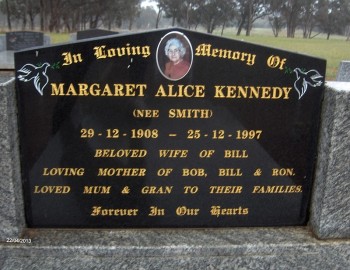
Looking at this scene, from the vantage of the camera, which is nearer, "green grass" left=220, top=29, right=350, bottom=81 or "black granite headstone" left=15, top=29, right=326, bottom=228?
"black granite headstone" left=15, top=29, right=326, bottom=228

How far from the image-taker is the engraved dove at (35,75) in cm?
233

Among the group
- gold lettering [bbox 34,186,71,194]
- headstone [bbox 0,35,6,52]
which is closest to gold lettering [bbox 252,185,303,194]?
gold lettering [bbox 34,186,71,194]

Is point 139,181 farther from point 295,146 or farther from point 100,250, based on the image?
point 295,146

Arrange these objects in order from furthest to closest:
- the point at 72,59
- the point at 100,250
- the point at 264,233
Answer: the point at 264,233, the point at 100,250, the point at 72,59

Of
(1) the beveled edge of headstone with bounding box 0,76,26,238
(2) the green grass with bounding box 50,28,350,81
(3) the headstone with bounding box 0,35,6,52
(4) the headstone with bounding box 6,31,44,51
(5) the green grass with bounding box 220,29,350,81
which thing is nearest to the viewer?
(1) the beveled edge of headstone with bounding box 0,76,26,238

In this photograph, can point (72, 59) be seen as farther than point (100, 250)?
No

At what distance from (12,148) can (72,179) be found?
38 centimetres

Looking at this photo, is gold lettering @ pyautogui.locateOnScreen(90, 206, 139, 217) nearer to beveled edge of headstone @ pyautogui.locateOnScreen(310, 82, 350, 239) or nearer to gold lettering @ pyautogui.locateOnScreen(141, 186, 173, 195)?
gold lettering @ pyautogui.locateOnScreen(141, 186, 173, 195)

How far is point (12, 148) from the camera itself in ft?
7.76

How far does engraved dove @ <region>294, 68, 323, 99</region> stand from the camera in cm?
251

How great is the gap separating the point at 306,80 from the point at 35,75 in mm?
1498

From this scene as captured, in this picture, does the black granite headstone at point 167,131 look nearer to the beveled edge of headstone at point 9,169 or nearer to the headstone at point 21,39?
the beveled edge of headstone at point 9,169

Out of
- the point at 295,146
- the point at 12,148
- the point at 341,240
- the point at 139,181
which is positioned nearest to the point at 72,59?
the point at 12,148

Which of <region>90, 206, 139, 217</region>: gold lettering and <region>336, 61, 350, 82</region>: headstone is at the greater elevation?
<region>336, 61, 350, 82</region>: headstone
